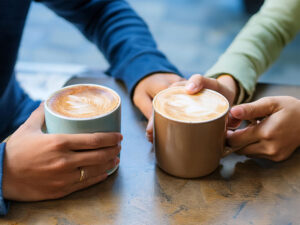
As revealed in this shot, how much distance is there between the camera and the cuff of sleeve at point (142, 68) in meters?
0.80

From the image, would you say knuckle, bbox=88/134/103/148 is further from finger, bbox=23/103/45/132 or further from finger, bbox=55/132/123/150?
finger, bbox=23/103/45/132

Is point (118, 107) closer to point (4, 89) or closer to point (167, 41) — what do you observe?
point (4, 89)

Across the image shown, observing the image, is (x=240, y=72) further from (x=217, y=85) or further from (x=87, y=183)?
(x=87, y=183)

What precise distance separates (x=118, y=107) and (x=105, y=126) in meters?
0.04

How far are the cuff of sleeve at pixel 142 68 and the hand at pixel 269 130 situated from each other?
26 centimetres

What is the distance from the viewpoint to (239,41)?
0.86 metres

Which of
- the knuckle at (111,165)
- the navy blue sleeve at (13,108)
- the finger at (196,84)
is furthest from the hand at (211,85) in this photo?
the navy blue sleeve at (13,108)

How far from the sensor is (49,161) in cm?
53

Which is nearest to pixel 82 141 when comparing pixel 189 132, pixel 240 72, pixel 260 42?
pixel 189 132

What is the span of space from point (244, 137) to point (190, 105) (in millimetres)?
→ 120

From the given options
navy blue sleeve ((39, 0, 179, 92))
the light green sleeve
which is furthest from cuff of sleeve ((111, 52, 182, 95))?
the light green sleeve

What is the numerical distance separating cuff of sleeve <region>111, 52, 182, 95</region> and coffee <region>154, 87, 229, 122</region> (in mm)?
185

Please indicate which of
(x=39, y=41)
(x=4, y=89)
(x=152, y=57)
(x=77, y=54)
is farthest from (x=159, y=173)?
(x=39, y=41)

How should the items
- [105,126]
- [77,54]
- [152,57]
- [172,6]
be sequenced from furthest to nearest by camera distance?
[172,6] < [77,54] < [152,57] < [105,126]
